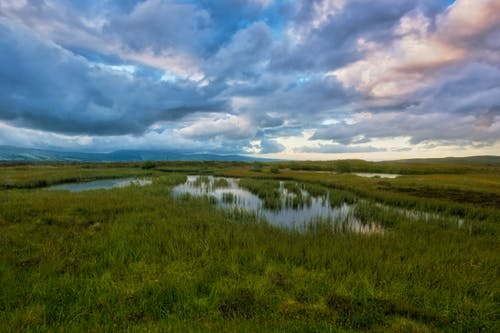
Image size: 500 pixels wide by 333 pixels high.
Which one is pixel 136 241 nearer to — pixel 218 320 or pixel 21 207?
pixel 218 320

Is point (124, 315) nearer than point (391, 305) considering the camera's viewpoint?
Yes

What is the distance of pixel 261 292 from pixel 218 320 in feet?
5.31

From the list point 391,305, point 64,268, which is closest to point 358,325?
point 391,305

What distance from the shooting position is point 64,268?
786 cm

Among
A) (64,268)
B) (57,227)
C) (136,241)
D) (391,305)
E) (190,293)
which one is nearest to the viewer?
(391,305)

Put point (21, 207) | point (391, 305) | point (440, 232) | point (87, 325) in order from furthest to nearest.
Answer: point (21, 207)
point (440, 232)
point (391, 305)
point (87, 325)

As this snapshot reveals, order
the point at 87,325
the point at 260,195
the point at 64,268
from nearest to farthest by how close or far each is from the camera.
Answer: the point at 87,325, the point at 64,268, the point at 260,195

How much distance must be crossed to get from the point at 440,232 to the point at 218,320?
15035mm

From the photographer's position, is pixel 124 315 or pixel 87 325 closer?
pixel 87 325

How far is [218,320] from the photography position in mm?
5371

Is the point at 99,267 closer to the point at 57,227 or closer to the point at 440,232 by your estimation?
the point at 57,227

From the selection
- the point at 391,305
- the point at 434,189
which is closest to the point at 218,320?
the point at 391,305

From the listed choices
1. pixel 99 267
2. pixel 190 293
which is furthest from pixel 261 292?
pixel 99 267

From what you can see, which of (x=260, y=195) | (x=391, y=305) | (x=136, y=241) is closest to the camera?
(x=391, y=305)
